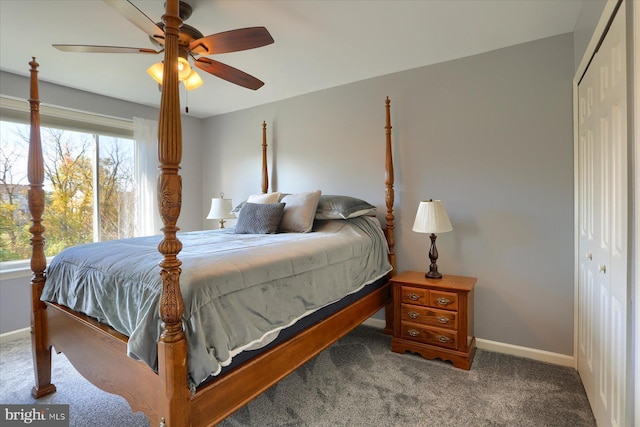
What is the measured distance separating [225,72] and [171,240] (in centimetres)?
153

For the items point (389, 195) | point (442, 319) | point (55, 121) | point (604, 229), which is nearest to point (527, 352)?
point (442, 319)

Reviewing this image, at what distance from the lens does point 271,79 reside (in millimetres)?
3176

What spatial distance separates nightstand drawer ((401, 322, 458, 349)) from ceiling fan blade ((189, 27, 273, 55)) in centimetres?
223

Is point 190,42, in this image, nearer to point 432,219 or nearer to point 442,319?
point 432,219

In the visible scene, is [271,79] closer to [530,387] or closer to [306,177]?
[306,177]

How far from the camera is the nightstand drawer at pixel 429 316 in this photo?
7.83 feet

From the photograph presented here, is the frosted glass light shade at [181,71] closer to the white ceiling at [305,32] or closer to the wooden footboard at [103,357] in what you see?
the white ceiling at [305,32]

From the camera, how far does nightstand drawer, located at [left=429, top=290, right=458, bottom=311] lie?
7.81ft

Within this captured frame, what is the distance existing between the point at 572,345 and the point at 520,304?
41 cm

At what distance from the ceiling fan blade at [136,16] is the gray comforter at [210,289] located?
1212 mm

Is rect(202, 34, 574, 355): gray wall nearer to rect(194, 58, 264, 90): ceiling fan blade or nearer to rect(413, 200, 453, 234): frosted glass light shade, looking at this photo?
rect(413, 200, 453, 234): frosted glass light shade

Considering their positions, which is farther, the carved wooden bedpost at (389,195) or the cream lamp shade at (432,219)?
the carved wooden bedpost at (389,195)

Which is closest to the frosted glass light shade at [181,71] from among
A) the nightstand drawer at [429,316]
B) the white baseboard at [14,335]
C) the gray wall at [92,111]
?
the gray wall at [92,111]

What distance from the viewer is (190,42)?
1975mm
